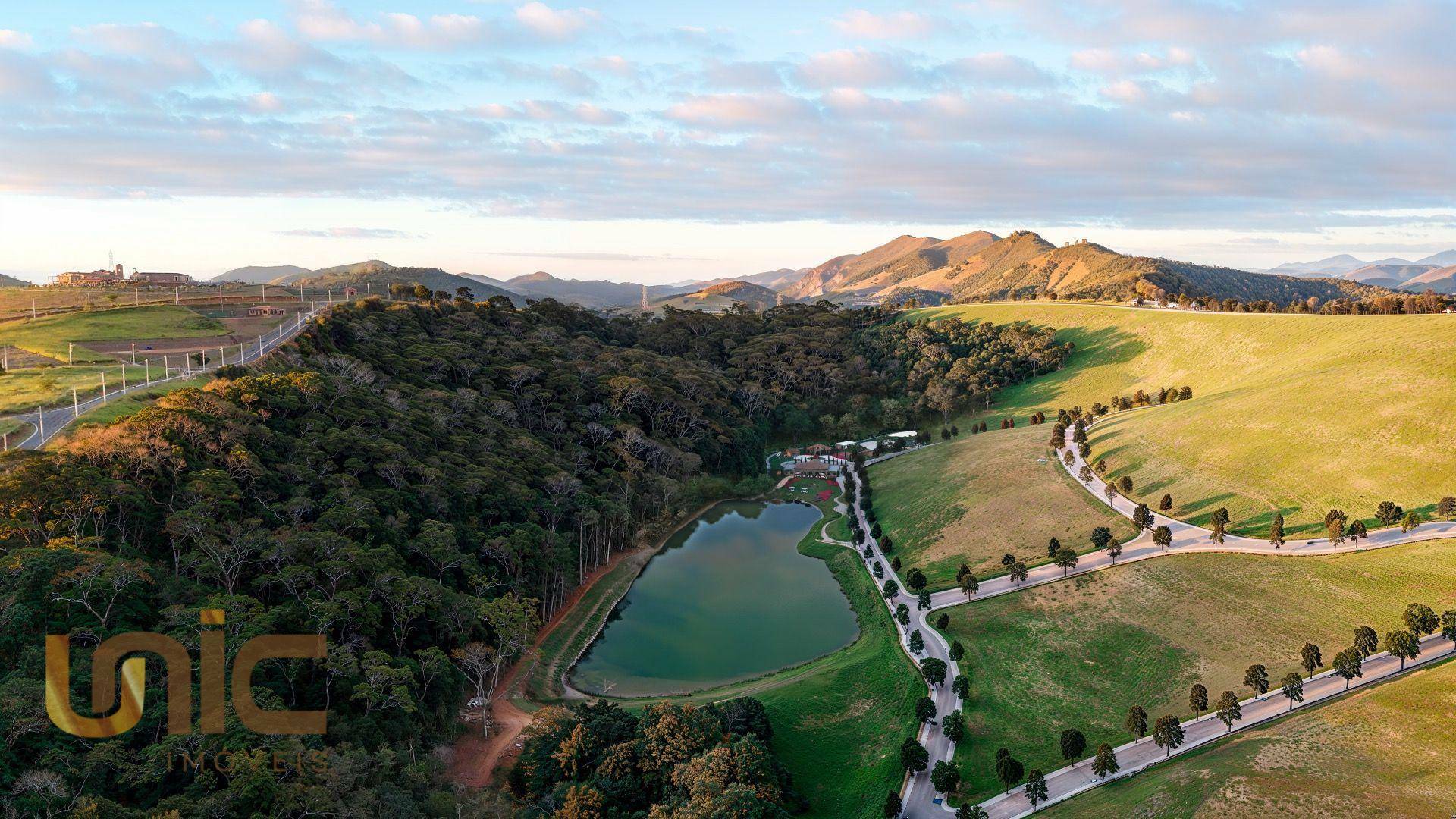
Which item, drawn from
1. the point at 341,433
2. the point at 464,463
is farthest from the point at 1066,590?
the point at 341,433

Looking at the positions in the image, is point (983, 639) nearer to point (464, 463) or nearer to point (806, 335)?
point (464, 463)

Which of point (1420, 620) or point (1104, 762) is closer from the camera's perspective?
point (1104, 762)

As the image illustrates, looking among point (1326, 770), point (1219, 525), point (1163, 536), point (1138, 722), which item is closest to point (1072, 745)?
point (1138, 722)

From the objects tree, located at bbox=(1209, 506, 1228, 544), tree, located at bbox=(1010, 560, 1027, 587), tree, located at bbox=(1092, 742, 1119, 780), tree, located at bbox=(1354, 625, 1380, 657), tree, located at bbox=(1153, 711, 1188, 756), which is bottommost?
tree, located at bbox=(1092, 742, 1119, 780)

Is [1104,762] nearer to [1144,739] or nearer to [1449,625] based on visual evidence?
[1144,739]

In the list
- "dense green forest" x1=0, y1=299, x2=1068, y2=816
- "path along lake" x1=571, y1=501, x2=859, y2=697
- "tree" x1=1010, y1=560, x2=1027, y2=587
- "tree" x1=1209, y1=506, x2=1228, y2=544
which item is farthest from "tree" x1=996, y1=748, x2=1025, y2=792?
"tree" x1=1209, y1=506, x2=1228, y2=544

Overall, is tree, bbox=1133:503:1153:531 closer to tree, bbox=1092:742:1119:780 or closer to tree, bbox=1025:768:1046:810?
tree, bbox=1092:742:1119:780

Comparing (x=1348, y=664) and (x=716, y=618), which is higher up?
(x=1348, y=664)
